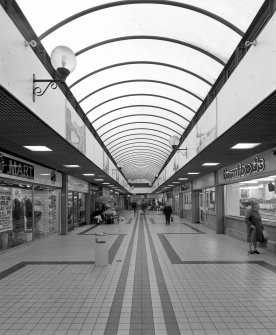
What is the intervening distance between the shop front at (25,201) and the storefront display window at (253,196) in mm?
7948

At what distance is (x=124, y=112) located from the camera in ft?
49.4

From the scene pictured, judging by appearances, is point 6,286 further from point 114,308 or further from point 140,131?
point 140,131

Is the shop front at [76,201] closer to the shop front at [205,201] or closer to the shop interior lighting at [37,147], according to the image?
the shop front at [205,201]

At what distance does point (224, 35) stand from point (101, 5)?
8.96ft

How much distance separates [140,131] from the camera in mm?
19578

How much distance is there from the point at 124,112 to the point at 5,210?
7.23 meters

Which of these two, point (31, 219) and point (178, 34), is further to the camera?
point (31, 219)

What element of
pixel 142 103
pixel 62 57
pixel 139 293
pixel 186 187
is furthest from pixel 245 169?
pixel 186 187

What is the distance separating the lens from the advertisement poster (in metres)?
9.77

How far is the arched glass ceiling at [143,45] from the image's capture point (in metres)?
6.58

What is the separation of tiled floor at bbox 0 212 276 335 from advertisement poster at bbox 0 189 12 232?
86 centimetres

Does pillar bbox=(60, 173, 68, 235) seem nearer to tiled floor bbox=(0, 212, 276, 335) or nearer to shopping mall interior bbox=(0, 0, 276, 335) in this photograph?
shopping mall interior bbox=(0, 0, 276, 335)

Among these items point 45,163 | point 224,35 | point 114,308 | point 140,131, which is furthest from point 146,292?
point 140,131

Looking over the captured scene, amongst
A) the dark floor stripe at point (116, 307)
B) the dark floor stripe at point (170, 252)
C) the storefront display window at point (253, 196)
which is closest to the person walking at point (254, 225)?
the storefront display window at point (253, 196)
